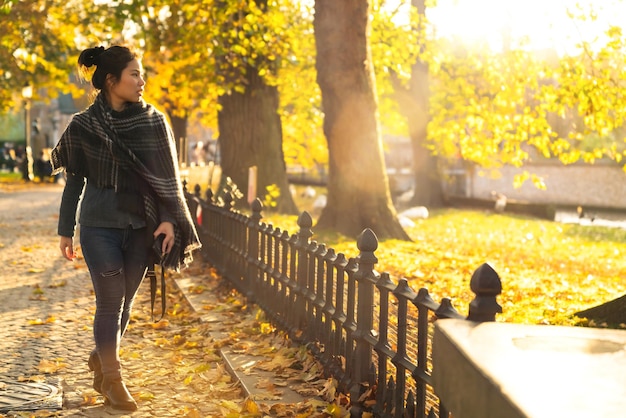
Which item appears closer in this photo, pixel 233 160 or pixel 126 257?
pixel 126 257

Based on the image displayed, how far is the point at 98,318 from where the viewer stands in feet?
17.0

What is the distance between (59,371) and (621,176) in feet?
124

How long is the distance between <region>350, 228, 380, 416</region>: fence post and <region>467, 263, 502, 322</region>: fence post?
5.42ft

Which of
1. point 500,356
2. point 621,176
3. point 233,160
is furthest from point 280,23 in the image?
point 621,176

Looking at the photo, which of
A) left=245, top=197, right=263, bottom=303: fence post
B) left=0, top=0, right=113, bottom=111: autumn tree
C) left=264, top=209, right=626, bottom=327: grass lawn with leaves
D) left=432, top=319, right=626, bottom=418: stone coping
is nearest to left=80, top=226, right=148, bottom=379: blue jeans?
left=264, top=209, right=626, bottom=327: grass lawn with leaves

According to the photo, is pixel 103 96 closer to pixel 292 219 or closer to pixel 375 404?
pixel 375 404

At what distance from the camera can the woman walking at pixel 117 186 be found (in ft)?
16.6

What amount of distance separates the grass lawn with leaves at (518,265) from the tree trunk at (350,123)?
51cm

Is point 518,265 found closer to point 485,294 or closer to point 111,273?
point 111,273

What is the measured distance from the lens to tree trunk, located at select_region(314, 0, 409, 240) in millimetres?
13039

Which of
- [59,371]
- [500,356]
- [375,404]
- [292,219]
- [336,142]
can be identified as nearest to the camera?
[500,356]

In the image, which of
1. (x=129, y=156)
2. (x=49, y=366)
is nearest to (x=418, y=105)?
(x=49, y=366)

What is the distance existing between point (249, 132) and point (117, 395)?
45.0 ft

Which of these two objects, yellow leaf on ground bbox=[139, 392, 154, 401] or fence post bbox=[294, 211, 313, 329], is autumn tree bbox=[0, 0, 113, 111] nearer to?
fence post bbox=[294, 211, 313, 329]
